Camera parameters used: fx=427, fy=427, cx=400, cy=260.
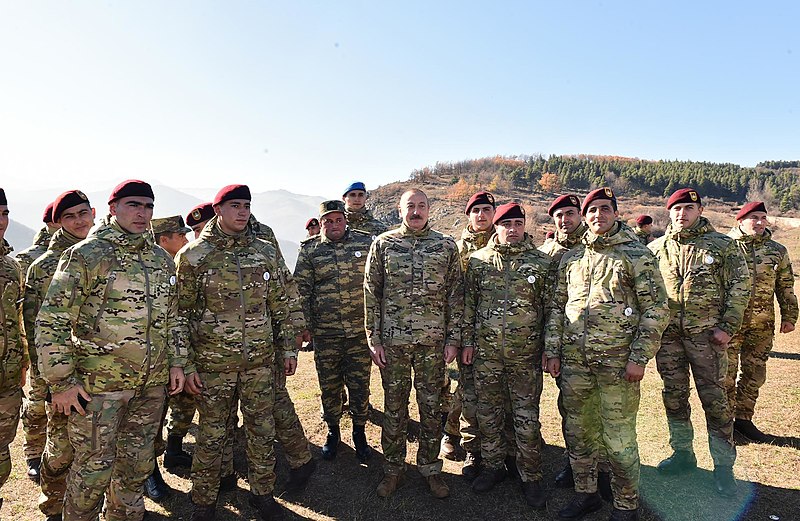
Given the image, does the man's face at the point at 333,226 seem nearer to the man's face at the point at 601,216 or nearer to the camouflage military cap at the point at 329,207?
the camouflage military cap at the point at 329,207

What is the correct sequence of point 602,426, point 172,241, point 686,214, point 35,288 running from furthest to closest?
point 172,241 < point 686,214 < point 602,426 < point 35,288

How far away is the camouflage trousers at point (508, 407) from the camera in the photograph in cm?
420

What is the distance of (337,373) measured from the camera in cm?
541

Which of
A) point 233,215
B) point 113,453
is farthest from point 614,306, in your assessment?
point 113,453

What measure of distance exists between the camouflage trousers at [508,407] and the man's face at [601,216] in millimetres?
1427

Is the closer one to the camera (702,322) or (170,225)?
(702,322)

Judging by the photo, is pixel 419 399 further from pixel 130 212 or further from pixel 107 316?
pixel 130 212

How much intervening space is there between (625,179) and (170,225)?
65740mm

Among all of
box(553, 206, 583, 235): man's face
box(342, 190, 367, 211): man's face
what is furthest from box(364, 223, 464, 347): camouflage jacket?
box(342, 190, 367, 211): man's face

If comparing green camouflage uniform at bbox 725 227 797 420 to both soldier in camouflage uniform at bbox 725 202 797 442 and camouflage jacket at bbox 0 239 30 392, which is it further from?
camouflage jacket at bbox 0 239 30 392

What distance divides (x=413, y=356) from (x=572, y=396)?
1.57m

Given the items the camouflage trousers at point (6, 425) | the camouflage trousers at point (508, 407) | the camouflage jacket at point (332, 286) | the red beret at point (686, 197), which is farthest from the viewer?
the camouflage jacket at point (332, 286)

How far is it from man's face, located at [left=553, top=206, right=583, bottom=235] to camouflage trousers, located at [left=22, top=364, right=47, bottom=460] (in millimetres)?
5548

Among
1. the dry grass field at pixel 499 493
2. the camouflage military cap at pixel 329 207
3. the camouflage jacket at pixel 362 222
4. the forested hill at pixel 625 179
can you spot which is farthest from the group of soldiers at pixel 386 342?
the forested hill at pixel 625 179
